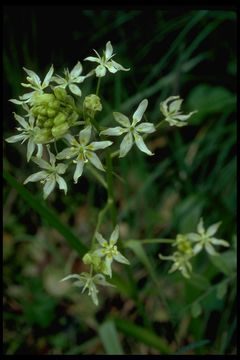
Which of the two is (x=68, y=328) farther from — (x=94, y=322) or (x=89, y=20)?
(x=89, y=20)

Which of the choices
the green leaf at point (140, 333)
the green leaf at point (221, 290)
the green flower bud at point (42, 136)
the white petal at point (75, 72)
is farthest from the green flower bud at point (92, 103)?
the green leaf at point (140, 333)

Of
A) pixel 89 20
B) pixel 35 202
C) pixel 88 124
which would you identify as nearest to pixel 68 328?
pixel 35 202

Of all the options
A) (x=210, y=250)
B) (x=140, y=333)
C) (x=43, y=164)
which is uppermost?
(x=43, y=164)

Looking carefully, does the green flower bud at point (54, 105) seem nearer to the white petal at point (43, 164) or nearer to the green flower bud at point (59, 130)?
the green flower bud at point (59, 130)

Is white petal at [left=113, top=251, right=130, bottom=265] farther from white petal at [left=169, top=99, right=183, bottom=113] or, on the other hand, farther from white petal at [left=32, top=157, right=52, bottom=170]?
white petal at [left=169, top=99, right=183, bottom=113]

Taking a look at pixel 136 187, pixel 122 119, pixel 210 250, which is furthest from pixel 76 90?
pixel 136 187

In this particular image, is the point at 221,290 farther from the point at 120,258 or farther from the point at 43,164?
the point at 43,164
